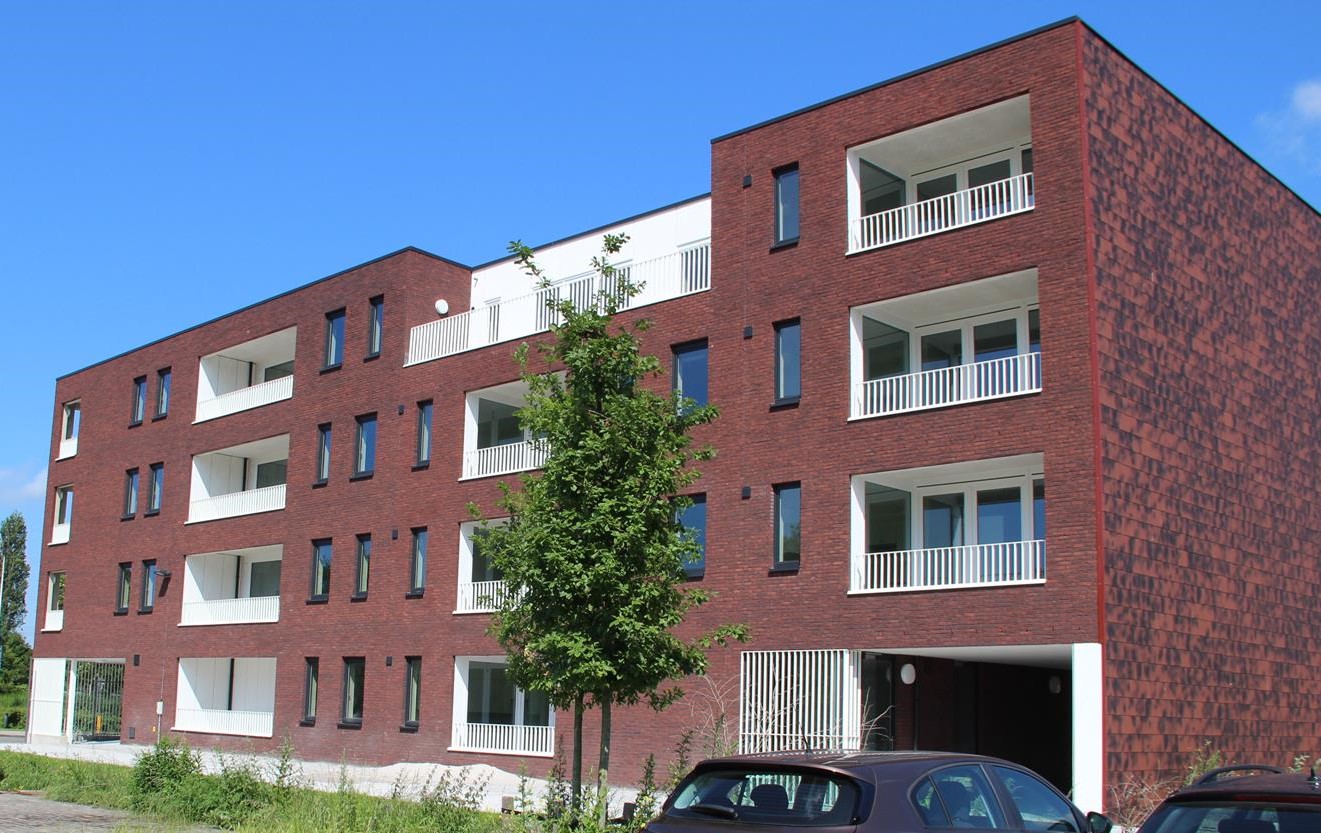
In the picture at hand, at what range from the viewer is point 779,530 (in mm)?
23828

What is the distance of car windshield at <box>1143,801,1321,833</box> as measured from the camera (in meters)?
7.43

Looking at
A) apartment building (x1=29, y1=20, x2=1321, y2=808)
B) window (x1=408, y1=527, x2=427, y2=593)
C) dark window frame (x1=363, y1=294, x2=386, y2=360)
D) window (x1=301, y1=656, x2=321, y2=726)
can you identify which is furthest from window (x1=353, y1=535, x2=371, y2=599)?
dark window frame (x1=363, y1=294, x2=386, y2=360)

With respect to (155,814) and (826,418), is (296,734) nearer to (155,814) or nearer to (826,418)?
(155,814)

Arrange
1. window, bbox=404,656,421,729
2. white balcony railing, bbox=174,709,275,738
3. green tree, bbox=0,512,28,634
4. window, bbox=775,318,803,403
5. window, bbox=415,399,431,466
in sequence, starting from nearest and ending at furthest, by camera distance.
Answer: window, bbox=775,318,803,403 < window, bbox=404,656,421,729 < window, bbox=415,399,431,466 < white balcony railing, bbox=174,709,275,738 < green tree, bbox=0,512,28,634

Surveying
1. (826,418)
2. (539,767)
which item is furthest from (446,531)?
(826,418)

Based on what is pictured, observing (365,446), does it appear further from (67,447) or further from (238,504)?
(67,447)

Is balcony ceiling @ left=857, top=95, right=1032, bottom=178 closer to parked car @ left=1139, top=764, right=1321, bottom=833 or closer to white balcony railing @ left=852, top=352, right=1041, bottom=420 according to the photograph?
white balcony railing @ left=852, top=352, right=1041, bottom=420

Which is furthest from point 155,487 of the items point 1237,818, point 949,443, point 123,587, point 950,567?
point 1237,818

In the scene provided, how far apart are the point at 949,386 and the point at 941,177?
4344 millimetres

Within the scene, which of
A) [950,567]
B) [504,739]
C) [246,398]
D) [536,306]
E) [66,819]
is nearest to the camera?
[66,819]

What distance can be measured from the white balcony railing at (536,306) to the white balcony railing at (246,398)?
577 cm

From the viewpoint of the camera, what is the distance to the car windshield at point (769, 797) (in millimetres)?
8219

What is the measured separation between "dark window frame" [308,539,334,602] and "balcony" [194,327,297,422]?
495 cm

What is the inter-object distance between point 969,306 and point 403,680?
1565cm
